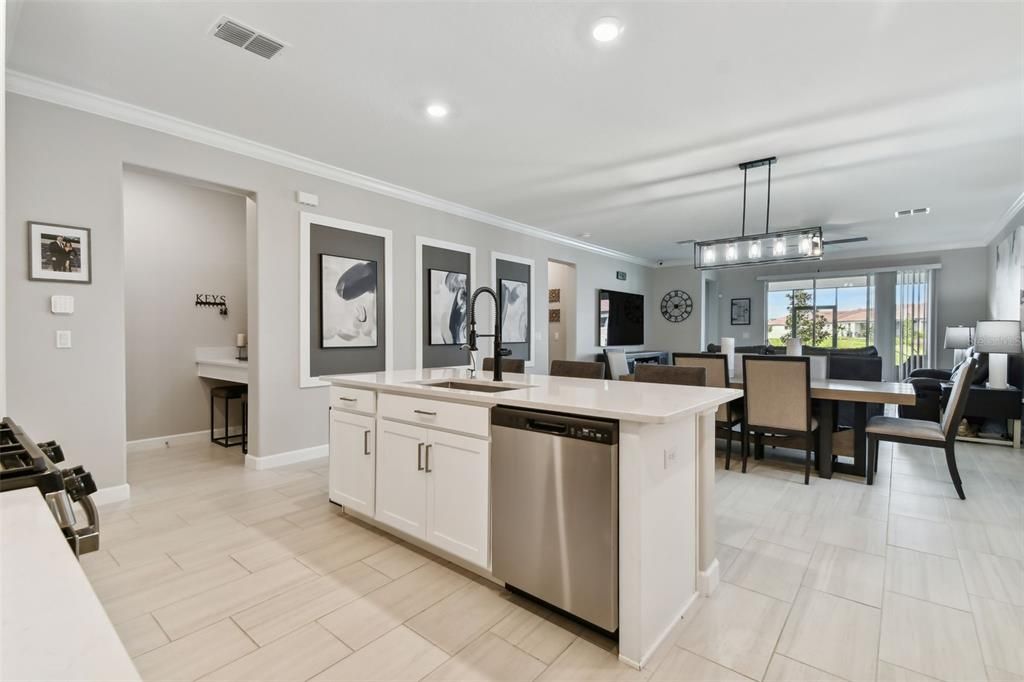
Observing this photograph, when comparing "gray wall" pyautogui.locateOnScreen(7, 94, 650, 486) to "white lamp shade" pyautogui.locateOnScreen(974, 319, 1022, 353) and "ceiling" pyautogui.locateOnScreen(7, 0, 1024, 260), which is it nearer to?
"ceiling" pyautogui.locateOnScreen(7, 0, 1024, 260)

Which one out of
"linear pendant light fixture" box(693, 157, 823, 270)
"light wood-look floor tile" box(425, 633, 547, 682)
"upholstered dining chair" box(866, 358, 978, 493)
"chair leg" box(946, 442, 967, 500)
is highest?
"linear pendant light fixture" box(693, 157, 823, 270)

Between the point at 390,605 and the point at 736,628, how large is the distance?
1.40 m

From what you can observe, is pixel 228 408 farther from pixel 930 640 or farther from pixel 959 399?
pixel 959 399

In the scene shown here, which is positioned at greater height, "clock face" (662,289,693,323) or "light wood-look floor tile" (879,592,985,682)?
"clock face" (662,289,693,323)

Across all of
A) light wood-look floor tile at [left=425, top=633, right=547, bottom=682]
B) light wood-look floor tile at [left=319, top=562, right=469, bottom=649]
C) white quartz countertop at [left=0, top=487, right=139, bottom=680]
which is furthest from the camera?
A: light wood-look floor tile at [left=319, top=562, right=469, bottom=649]

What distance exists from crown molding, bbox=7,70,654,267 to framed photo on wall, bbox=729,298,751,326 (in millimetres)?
6273

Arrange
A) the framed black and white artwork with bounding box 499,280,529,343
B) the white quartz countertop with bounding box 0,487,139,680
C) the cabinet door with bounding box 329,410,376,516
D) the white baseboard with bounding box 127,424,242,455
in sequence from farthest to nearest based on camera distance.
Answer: the framed black and white artwork with bounding box 499,280,529,343 < the white baseboard with bounding box 127,424,242,455 < the cabinet door with bounding box 329,410,376,516 < the white quartz countertop with bounding box 0,487,139,680

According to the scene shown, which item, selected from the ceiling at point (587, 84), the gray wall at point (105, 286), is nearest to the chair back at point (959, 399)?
the ceiling at point (587, 84)

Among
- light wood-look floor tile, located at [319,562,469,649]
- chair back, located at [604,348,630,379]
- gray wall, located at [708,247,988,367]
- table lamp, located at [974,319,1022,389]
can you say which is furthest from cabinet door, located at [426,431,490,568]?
gray wall, located at [708,247,988,367]

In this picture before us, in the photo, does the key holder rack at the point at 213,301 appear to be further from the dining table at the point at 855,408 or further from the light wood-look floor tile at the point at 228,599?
the dining table at the point at 855,408

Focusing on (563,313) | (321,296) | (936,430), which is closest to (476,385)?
(321,296)

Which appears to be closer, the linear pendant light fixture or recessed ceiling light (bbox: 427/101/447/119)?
recessed ceiling light (bbox: 427/101/447/119)

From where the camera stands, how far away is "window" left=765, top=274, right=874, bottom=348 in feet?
27.7

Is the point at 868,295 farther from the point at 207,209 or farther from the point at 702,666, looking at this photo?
the point at 207,209
